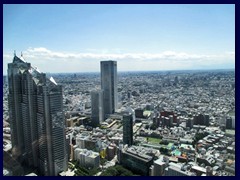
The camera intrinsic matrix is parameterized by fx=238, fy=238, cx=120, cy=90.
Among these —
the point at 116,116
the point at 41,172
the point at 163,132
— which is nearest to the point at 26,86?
the point at 41,172

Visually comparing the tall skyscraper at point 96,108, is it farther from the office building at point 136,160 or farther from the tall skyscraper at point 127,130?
the office building at point 136,160

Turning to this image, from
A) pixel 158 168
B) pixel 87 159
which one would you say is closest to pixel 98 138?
pixel 87 159

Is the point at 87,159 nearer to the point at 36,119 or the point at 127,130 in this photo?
the point at 36,119

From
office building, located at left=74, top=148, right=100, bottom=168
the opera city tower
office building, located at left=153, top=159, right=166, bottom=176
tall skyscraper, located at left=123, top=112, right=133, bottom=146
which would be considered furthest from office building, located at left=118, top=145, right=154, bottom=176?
tall skyscraper, located at left=123, top=112, right=133, bottom=146

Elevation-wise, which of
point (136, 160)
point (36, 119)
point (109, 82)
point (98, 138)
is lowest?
point (98, 138)

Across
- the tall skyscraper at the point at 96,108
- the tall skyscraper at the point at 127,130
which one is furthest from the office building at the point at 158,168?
the tall skyscraper at the point at 96,108

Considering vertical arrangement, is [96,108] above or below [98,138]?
above
